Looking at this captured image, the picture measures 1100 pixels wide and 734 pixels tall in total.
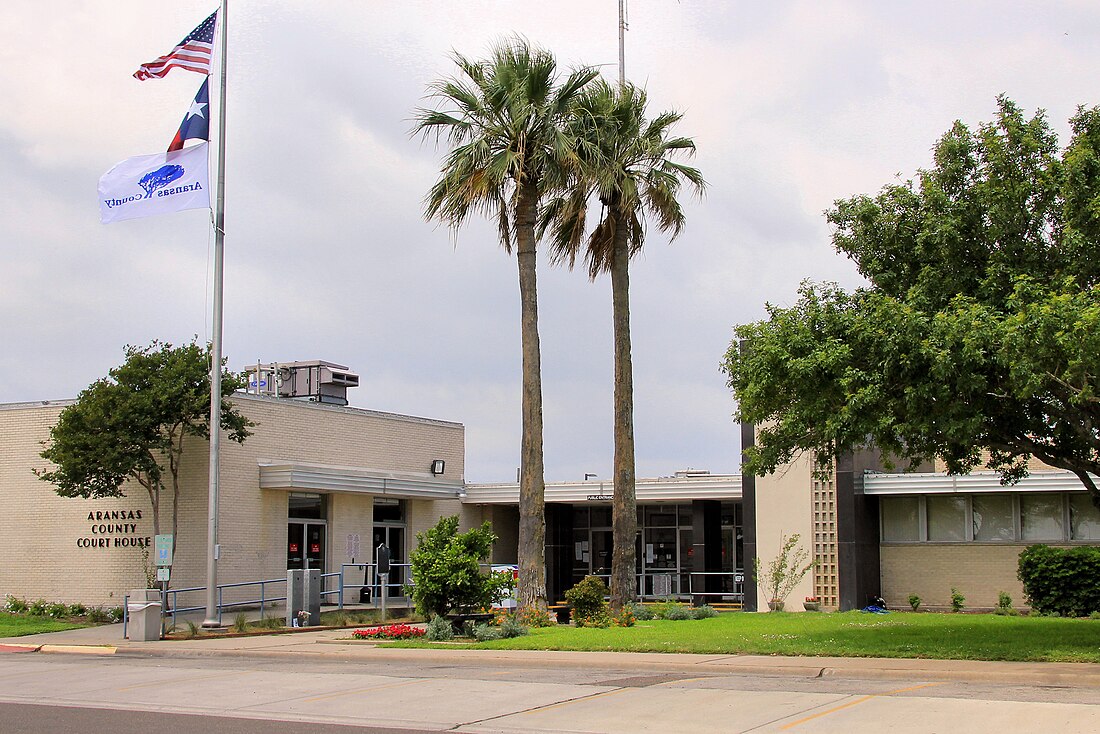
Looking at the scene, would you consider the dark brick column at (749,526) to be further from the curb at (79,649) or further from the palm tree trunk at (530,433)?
the curb at (79,649)

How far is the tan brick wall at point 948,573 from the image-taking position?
27938 mm

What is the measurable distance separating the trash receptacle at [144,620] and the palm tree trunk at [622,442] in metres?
9.25

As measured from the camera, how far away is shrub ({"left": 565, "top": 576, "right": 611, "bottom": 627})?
2320 cm

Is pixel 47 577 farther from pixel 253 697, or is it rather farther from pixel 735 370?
pixel 735 370

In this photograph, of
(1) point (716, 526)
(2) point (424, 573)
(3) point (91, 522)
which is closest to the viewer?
(2) point (424, 573)

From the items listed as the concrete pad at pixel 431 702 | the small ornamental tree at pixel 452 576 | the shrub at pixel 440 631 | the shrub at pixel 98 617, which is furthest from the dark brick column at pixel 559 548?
the concrete pad at pixel 431 702

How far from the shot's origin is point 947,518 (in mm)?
28828

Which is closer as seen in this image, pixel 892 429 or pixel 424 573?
pixel 892 429

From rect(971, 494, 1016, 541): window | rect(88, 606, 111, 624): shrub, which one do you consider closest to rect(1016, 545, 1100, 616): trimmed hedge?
rect(971, 494, 1016, 541): window

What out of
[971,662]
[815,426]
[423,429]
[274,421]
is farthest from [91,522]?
[971,662]

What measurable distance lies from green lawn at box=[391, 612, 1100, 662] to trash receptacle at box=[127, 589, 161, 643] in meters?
6.11

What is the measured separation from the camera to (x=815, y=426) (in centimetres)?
1719

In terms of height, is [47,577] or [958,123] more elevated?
[958,123]

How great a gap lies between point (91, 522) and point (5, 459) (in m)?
3.44
